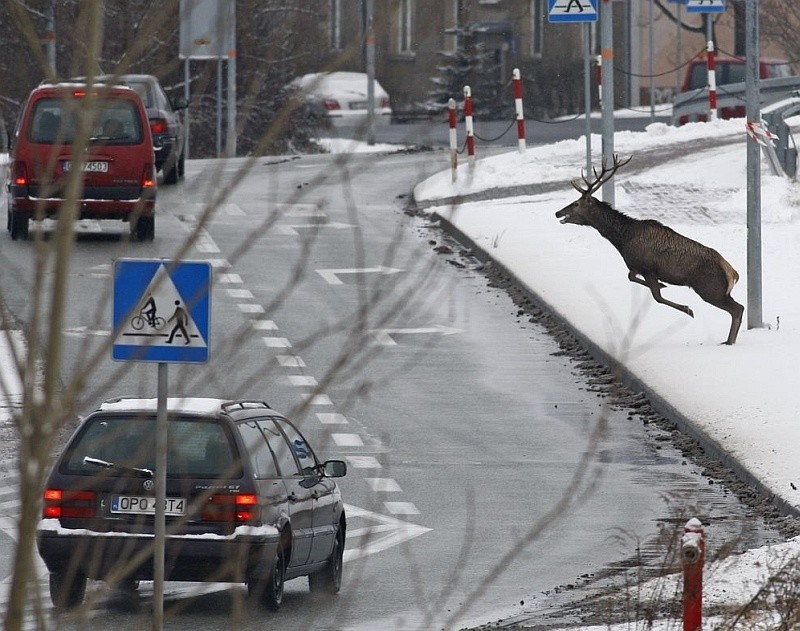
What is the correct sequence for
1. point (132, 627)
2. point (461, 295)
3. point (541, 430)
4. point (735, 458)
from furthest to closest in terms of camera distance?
point (461, 295), point (541, 430), point (735, 458), point (132, 627)

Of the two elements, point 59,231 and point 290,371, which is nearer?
point 59,231

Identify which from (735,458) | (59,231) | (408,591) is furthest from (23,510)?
(735,458)

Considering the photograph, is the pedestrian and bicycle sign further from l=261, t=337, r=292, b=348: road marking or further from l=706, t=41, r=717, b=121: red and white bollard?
l=261, t=337, r=292, b=348: road marking

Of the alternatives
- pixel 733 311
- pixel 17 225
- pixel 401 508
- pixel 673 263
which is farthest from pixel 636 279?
pixel 17 225

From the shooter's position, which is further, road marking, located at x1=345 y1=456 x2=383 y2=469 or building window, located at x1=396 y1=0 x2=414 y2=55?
road marking, located at x1=345 y1=456 x2=383 y2=469

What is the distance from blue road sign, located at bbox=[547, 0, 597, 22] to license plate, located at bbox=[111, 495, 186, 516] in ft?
52.0

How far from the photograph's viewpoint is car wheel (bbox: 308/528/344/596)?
36.8 feet

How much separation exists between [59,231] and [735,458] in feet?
37.1

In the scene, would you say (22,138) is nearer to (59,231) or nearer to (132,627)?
(132,627)

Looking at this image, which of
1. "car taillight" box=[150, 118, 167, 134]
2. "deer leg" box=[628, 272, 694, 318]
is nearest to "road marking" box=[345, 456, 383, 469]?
"deer leg" box=[628, 272, 694, 318]

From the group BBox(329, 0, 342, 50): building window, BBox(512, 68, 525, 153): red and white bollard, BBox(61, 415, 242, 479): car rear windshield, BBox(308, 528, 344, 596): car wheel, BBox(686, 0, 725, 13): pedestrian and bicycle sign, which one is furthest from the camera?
BBox(686, 0, 725, 13): pedestrian and bicycle sign

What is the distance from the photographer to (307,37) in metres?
7.57

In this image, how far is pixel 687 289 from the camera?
2220cm

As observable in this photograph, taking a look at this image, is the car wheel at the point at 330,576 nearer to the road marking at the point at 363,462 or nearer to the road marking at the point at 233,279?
the road marking at the point at 363,462
